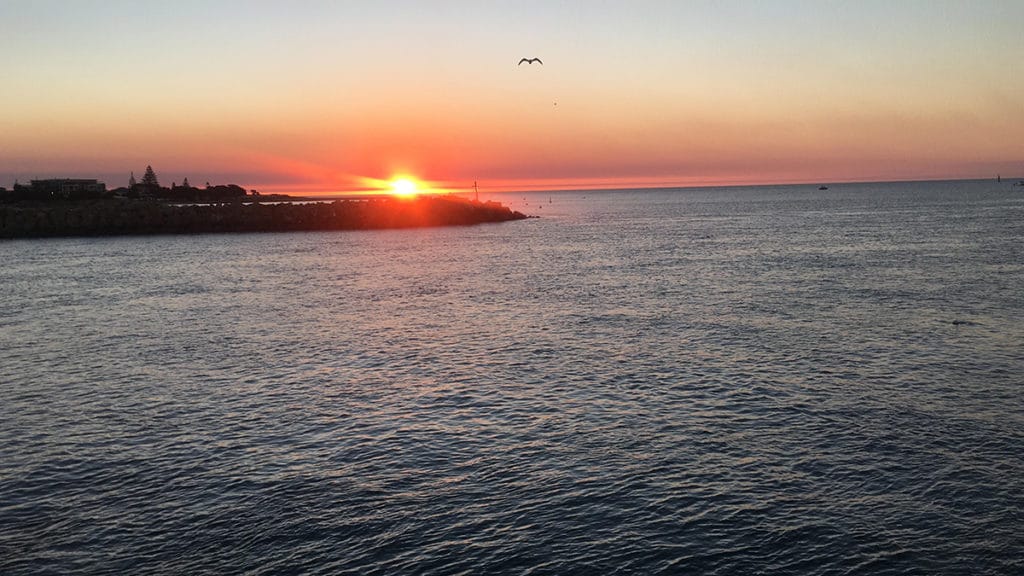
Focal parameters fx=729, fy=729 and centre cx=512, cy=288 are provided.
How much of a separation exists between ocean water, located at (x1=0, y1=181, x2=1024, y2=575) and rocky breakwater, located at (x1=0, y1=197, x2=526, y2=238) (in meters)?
88.5

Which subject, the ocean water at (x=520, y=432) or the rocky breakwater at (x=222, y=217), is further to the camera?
the rocky breakwater at (x=222, y=217)

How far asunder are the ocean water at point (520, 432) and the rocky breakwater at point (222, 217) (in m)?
88.5

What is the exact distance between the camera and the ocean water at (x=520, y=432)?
19.1 metres

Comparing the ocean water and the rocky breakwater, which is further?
the rocky breakwater

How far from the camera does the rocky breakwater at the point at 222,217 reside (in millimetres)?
137125

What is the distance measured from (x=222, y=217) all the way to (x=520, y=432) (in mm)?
137442

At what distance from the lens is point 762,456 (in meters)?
24.7

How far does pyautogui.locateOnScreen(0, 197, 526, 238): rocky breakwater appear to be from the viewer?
137125mm

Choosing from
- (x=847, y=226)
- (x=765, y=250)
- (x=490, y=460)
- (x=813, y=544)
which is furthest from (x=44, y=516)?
(x=847, y=226)

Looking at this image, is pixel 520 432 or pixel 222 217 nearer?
pixel 520 432

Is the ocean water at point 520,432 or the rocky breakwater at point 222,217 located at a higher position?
the rocky breakwater at point 222,217

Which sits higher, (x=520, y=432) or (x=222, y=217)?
(x=222, y=217)

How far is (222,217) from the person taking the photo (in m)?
150

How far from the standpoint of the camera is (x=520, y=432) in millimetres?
27625
